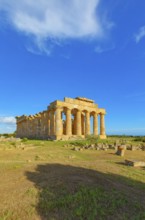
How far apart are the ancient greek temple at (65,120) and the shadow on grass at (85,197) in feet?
101

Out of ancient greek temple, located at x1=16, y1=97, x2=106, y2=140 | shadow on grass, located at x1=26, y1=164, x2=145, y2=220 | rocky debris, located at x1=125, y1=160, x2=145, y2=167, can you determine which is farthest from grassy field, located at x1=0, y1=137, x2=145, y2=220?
ancient greek temple, located at x1=16, y1=97, x2=106, y2=140

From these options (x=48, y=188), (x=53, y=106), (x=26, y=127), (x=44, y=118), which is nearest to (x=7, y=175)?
(x=48, y=188)

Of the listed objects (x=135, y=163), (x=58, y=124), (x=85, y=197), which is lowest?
(x=85, y=197)

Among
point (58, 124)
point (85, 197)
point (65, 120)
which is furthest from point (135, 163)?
point (65, 120)

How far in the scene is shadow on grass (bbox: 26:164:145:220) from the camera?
701 cm

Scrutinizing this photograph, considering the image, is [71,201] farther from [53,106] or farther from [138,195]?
[53,106]

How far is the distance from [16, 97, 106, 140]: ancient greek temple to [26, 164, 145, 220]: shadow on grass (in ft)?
101

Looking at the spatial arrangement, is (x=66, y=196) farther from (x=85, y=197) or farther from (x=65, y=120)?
(x=65, y=120)

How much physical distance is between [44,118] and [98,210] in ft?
149

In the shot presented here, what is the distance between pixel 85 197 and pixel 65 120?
43291mm

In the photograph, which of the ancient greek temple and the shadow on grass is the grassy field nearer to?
the shadow on grass

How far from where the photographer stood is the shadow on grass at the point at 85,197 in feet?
23.0

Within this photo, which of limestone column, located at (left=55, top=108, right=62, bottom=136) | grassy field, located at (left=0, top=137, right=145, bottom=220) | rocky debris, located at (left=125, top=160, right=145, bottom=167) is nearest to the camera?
grassy field, located at (left=0, top=137, right=145, bottom=220)

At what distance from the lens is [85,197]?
7.96 m
